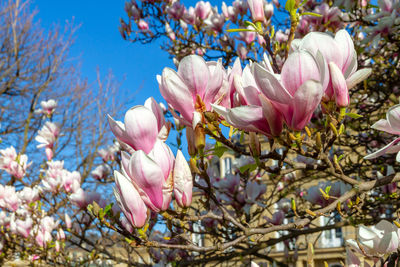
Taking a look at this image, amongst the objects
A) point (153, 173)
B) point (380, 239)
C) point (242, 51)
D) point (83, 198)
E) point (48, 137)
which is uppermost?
point (242, 51)

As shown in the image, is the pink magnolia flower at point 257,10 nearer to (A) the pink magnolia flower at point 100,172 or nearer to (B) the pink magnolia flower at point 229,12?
(B) the pink magnolia flower at point 229,12

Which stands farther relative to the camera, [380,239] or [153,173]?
[380,239]

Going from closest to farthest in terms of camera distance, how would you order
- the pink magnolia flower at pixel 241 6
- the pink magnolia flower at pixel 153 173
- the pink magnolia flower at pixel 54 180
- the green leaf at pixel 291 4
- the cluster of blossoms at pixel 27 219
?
1. the pink magnolia flower at pixel 153 173
2. the green leaf at pixel 291 4
3. the cluster of blossoms at pixel 27 219
4. the pink magnolia flower at pixel 54 180
5. the pink magnolia flower at pixel 241 6

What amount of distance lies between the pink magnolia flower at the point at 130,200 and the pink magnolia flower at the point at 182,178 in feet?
0.33

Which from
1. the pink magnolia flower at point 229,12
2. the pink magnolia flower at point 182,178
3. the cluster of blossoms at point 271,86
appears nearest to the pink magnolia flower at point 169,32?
the pink magnolia flower at point 229,12

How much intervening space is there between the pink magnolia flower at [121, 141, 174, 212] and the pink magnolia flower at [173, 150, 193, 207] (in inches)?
0.8

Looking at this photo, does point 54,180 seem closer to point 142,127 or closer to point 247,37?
point 247,37

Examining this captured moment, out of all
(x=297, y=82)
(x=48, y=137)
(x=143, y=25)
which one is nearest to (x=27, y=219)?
(x=48, y=137)

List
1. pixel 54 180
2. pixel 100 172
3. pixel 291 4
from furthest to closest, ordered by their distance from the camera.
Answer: pixel 100 172
pixel 54 180
pixel 291 4

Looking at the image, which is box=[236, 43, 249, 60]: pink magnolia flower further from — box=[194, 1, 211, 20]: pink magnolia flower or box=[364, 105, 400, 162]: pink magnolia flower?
box=[364, 105, 400, 162]: pink magnolia flower

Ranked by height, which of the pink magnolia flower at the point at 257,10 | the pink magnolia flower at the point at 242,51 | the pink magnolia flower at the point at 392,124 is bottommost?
the pink magnolia flower at the point at 392,124

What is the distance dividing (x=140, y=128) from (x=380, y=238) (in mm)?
739

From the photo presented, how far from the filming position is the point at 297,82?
31.9 inches

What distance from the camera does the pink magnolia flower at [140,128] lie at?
0.99 m
